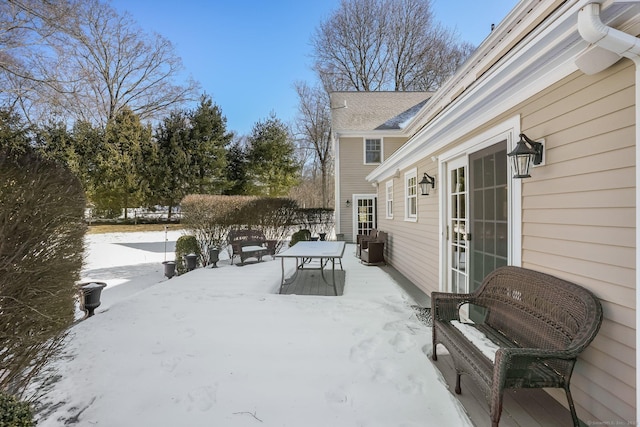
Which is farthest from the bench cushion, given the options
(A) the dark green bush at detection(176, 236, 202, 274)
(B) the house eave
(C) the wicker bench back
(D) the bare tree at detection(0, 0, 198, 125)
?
(D) the bare tree at detection(0, 0, 198, 125)

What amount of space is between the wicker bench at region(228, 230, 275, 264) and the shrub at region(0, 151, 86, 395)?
→ 5.09 metres

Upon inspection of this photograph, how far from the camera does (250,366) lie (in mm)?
2621

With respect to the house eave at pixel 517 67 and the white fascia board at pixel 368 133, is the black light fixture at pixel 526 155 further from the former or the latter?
the white fascia board at pixel 368 133

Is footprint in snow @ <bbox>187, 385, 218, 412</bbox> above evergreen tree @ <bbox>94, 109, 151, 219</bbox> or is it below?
A: below

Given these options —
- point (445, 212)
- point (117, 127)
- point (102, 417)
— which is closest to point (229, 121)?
point (117, 127)

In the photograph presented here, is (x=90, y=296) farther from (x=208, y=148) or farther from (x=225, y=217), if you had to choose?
(x=208, y=148)

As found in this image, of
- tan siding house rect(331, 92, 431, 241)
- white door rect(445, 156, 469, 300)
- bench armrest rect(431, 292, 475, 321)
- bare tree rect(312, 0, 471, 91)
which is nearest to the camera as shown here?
bench armrest rect(431, 292, 475, 321)

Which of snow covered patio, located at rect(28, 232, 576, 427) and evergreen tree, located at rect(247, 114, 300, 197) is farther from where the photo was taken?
evergreen tree, located at rect(247, 114, 300, 197)

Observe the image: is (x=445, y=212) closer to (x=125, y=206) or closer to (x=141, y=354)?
(x=141, y=354)

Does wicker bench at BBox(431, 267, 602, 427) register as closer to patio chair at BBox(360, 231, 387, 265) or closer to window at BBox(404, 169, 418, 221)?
window at BBox(404, 169, 418, 221)

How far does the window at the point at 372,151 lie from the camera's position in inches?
500

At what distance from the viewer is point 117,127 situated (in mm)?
16578

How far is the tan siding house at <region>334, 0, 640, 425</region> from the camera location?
1.60m

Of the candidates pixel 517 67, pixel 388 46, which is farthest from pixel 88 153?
pixel 517 67
